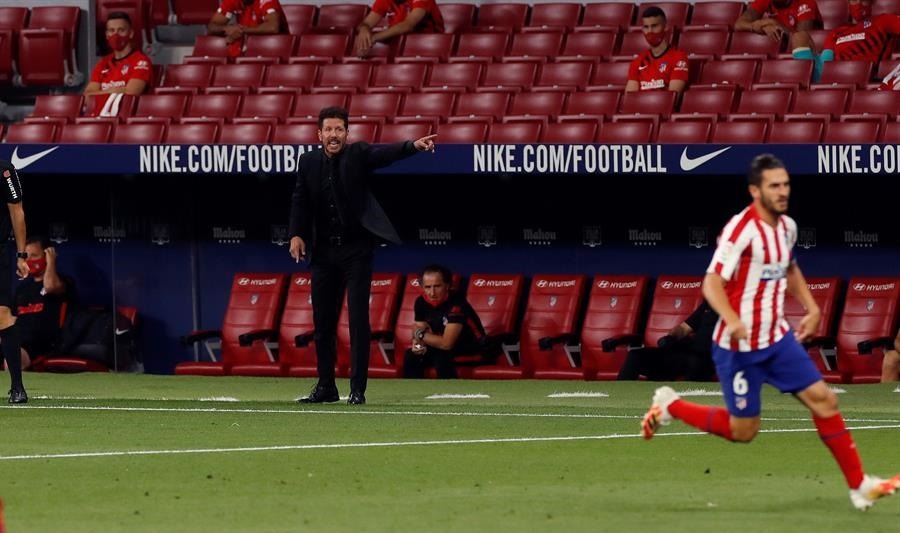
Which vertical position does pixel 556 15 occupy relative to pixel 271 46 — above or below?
above

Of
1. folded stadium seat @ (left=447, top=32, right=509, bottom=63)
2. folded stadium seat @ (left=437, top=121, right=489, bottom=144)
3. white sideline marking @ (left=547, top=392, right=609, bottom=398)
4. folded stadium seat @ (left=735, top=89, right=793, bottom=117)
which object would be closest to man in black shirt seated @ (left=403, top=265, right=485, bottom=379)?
folded stadium seat @ (left=437, top=121, right=489, bottom=144)

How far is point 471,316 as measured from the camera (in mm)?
16578

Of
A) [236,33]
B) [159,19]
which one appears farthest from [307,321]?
[159,19]

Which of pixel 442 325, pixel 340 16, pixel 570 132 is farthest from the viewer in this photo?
pixel 340 16

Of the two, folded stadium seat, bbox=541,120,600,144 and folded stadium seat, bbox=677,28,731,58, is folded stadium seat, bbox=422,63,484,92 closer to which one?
folded stadium seat, bbox=541,120,600,144

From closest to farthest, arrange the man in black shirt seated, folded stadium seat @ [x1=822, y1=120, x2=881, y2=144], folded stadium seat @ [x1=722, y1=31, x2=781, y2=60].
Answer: folded stadium seat @ [x1=822, y1=120, x2=881, y2=144], the man in black shirt seated, folded stadium seat @ [x1=722, y1=31, x2=781, y2=60]

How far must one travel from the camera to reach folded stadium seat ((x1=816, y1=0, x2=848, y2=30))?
1797cm

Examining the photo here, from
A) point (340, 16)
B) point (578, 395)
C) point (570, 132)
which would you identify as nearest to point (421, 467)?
point (578, 395)

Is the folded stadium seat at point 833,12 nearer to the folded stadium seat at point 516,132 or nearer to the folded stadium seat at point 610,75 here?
the folded stadium seat at point 610,75

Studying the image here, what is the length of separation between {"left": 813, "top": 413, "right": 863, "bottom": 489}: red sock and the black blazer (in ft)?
17.3

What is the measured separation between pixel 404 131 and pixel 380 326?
5.85 ft

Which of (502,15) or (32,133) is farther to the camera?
(502,15)

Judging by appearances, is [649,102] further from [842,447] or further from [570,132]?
[842,447]

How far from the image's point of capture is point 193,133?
1759 cm
